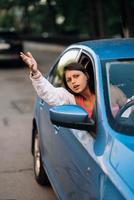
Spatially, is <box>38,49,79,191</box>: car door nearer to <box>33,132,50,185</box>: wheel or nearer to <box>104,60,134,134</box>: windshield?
<box>33,132,50,185</box>: wheel

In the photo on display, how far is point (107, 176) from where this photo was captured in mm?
3350

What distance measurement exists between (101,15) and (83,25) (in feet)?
43.9

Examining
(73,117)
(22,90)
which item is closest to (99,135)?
(73,117)

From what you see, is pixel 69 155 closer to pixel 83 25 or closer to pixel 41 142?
pixel 41 142

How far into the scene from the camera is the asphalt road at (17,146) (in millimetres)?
6008

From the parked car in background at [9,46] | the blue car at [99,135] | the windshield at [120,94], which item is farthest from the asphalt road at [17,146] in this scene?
the parked car in background at [9,46]

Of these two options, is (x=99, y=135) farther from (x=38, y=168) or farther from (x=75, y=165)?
(x=38, y=168)

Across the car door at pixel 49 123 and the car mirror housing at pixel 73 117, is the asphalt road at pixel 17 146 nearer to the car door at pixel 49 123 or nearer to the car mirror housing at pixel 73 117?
the car door at pixel 49 123

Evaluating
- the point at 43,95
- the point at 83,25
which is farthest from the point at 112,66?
the point at 83,25

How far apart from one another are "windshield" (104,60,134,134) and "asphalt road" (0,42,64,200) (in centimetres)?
190

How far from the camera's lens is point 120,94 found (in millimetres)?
4195

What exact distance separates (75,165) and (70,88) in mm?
738

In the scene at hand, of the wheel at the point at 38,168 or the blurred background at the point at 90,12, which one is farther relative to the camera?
the blurred background at the point at 90,12

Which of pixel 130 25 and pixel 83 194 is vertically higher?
pixel 83 194
